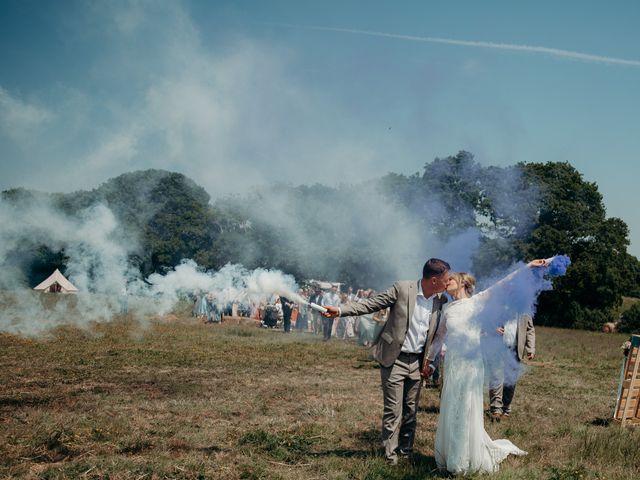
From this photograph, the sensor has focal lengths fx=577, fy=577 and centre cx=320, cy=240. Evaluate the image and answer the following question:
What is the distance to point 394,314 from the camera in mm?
7098

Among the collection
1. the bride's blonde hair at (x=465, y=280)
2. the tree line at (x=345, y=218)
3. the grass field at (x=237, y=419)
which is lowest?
the grass field at (x=237, y=419)

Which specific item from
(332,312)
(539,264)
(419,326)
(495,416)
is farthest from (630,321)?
(332,312)

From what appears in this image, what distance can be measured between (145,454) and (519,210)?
1207cm

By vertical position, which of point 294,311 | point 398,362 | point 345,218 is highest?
point 345,218

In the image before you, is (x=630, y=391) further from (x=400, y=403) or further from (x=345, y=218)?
(x=345, y=218)

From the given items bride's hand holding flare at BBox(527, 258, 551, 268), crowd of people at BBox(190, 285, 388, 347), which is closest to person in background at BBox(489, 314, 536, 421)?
bride's hand holding flare at BBox(527, 258, 551, 268)

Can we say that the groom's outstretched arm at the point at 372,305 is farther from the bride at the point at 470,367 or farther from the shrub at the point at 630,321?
the shrub at the point at 630,321

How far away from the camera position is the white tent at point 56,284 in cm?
2722

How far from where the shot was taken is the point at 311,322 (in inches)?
1227

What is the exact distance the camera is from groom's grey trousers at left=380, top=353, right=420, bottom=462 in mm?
6961

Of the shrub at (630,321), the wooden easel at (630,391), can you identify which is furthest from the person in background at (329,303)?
the shrub at (630,321)

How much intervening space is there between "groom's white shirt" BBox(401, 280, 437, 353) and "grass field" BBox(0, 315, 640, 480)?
1397mm

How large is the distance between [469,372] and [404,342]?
0.84m

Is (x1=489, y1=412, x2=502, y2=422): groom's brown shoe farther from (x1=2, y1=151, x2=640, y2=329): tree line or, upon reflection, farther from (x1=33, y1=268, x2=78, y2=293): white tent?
(x1=33, y1=268, x2=78, y2=293): white tent
